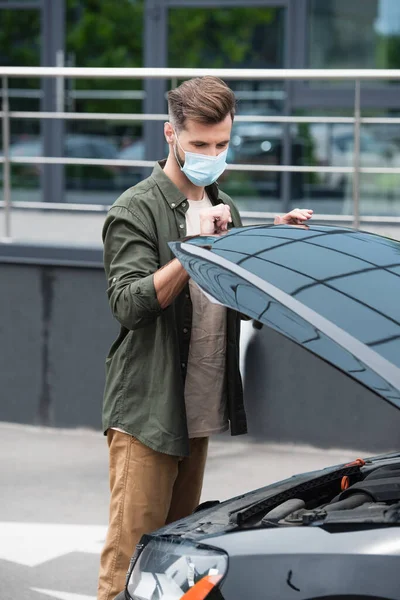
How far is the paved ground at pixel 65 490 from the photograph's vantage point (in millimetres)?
4488

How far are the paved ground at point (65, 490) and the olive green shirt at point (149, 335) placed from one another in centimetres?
137

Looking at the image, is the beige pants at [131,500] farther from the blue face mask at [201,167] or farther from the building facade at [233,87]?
the building facade at [233,87]

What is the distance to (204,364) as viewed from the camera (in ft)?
10.7

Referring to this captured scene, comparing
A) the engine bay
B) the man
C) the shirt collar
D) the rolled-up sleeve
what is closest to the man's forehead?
the man

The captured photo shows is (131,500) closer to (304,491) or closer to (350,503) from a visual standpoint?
(304,491)

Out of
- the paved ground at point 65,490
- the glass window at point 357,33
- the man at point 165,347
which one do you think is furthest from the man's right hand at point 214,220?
the glass window at point 357,33

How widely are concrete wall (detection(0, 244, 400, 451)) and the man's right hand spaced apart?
10.2ft

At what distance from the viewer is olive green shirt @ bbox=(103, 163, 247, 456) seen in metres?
3.13

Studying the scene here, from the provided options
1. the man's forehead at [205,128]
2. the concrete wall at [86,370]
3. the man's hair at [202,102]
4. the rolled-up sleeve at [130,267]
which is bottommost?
the concrete wall at [86,370]

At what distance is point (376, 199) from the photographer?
366 inches

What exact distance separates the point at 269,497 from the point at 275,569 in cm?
50

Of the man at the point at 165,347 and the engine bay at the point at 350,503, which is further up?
the man at the point at 165,347

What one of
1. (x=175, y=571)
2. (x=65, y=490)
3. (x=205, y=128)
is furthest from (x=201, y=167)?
(x=65, y=490)

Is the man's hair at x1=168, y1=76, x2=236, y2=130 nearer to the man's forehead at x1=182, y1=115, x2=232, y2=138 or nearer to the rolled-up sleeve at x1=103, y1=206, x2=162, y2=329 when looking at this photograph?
the man's forehead at x1=182, y1=115, x2=232, y2=138
